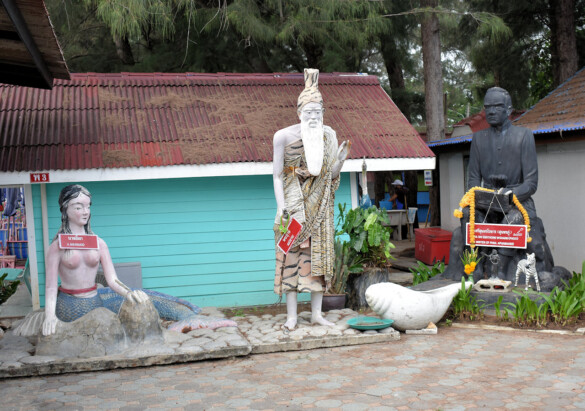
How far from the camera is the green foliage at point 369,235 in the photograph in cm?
752

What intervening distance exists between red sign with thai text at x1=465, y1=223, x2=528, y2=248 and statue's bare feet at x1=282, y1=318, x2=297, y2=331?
8.38 feet

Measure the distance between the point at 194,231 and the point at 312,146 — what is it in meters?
2.71

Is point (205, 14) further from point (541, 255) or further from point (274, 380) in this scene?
point (274, 380)

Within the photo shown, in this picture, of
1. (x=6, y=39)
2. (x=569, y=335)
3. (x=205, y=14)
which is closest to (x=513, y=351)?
(x=569, y=335)

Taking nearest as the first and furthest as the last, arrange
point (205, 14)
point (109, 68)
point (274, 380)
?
point (274, 380) < point (205, 14) < point (109, 68)

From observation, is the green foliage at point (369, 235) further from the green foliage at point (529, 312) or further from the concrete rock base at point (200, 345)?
the green foliage at point (529, 312)

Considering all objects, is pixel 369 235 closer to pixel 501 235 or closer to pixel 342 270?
pixel 342 270

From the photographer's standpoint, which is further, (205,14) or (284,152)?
(205,14)

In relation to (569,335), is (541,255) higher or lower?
higher

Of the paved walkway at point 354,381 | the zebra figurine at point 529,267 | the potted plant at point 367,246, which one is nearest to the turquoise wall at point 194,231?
the potted plant at point 367,246

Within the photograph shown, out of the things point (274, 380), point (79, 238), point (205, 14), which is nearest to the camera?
point (274, 380)

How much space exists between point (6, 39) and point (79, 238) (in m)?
1.87

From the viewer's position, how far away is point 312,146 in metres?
6.56

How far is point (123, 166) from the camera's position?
25.2 ft
